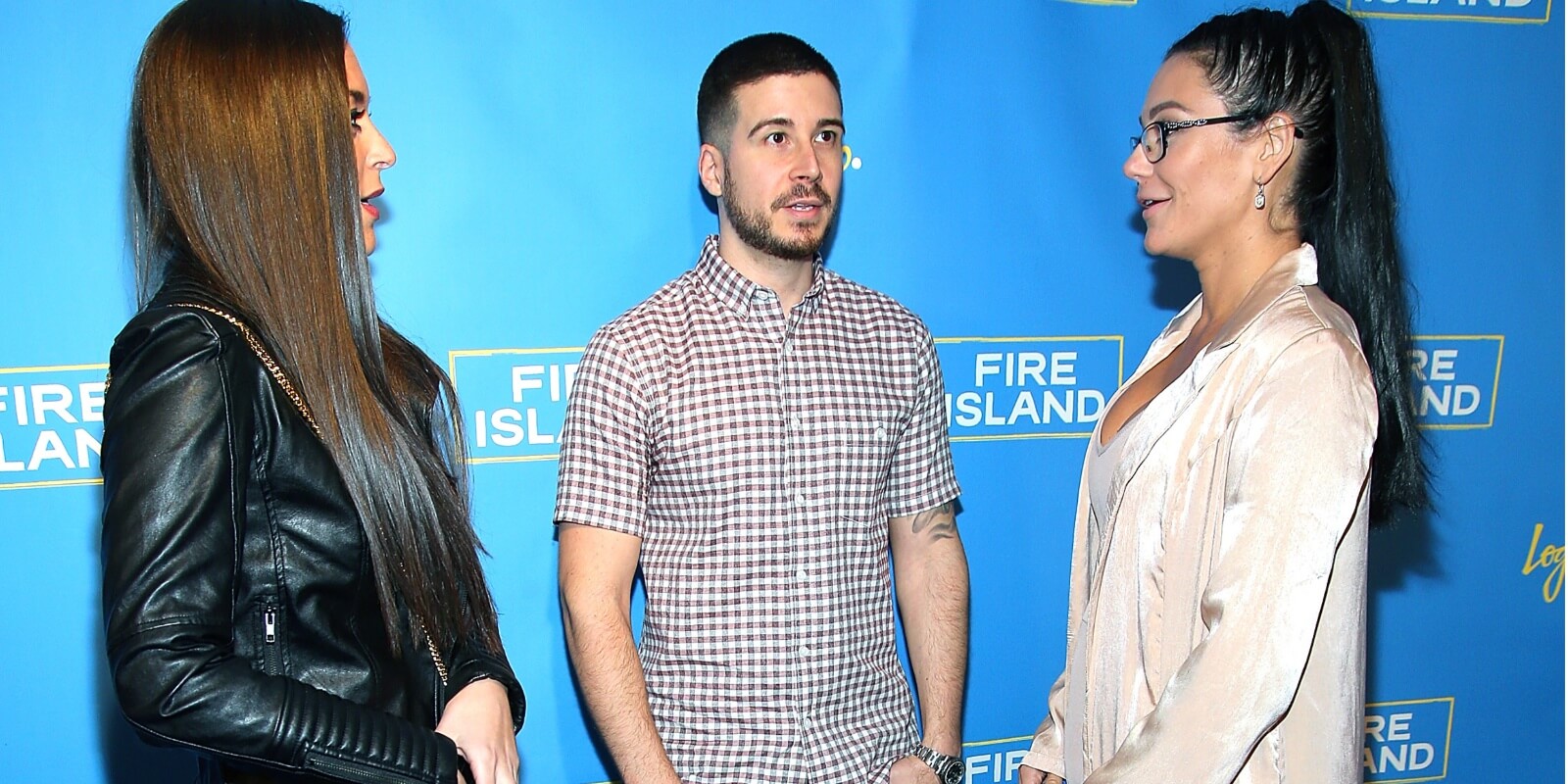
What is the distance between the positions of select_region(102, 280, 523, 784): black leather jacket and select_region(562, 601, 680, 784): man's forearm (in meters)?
0.64

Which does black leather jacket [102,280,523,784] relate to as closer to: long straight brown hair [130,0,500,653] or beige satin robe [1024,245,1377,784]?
long straight brown hair [130,0,500,653]

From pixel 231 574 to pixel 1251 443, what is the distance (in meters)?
1.11

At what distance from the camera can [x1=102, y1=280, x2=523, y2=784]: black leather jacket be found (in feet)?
3.42

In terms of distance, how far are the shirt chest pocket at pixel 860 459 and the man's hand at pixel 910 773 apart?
0.43m

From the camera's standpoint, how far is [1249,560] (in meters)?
1.28

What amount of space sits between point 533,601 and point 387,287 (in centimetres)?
68

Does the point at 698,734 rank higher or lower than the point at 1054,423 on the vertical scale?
lower

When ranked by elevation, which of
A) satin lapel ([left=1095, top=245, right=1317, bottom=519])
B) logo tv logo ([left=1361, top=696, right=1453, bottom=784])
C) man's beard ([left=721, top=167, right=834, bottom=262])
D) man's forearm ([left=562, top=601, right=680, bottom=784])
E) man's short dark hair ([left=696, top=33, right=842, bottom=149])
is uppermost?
man's short dark hair ([left=696, top=33, right=842, bottom=149])

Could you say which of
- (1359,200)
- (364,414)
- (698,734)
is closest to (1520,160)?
(1359,200)

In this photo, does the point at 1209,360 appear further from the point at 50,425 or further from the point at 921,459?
the point at 50,425

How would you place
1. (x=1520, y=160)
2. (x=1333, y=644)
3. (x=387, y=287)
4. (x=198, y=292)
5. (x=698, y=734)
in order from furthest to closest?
1. (x=1520, y=160)
2. (x=387, y=287)
3. (x=698, y=734)
4. (x=1333, y=644)
5. (x=198, y=292)

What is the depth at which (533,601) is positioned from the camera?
2248 millimetres

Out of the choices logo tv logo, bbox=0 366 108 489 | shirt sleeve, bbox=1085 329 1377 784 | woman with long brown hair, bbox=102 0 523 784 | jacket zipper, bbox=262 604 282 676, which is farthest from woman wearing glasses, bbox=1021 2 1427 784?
logo tv logo, bbox=0 366 108 489

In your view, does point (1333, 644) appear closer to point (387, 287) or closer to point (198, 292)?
point (198, 292)
